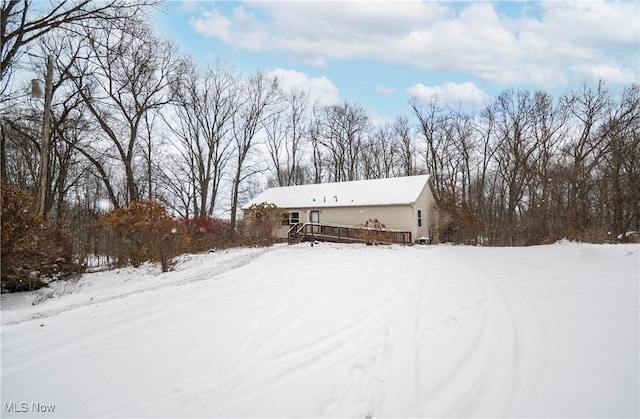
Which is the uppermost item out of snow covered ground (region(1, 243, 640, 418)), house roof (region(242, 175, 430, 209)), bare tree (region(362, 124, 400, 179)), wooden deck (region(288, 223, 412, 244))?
bare tree (region(362, 124, 400, 179))

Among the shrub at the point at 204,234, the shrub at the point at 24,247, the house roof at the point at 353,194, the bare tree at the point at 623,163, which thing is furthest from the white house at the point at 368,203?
the shrub at the point at 24,247

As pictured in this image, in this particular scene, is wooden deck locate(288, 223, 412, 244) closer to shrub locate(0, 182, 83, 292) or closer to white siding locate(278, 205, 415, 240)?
white siding locate(278, 205, 415, 240)

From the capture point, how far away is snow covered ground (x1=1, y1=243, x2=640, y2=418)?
2.57 metres

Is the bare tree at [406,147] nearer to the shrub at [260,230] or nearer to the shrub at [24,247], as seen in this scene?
the shrub at [260,230]

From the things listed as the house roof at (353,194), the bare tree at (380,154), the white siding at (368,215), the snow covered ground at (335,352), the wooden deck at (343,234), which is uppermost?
the bare tree at (380,154)

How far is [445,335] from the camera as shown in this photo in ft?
12.5

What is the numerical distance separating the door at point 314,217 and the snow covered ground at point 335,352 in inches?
662

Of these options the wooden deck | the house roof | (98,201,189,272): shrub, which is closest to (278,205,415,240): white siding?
the house roof

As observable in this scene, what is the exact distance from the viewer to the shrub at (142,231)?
36.2 feet

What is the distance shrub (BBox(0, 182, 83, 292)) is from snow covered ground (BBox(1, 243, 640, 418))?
2.27m

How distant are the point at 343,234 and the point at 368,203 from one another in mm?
2845

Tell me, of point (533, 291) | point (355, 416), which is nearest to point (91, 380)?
point (355, 416)

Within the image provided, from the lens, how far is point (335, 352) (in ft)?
11.3

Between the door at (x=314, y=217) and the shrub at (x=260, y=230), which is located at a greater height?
the door at (x=314, y=217)
